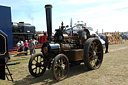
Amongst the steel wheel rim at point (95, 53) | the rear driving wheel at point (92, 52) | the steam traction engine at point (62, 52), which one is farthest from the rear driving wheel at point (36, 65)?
the steel wheel rim at point (95, 53)

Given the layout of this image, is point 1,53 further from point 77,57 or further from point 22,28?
point 22,28

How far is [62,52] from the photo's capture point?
5203mm

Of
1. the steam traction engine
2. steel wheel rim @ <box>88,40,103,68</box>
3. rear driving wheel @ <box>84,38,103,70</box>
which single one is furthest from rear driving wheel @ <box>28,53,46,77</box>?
steel wheel rim @ <box>88,40,103,68</box>

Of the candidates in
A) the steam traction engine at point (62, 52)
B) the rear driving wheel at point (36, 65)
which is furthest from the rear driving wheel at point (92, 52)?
the rear driving wheel at point (36, 65)

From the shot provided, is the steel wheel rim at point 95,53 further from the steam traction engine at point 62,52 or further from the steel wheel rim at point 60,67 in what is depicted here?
the steel wheel rim at point 60,67

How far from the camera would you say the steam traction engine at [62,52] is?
4570 millimetres

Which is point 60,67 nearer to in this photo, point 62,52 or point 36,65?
point 62,52

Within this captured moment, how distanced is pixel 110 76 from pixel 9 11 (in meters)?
6.78

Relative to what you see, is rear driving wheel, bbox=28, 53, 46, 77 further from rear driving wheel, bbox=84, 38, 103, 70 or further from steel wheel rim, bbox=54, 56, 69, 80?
rear driving wheel, bbox=84, 38, 103, 70

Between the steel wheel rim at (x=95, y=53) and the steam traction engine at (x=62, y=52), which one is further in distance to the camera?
the steel wheel rim at (x=95, y=53)

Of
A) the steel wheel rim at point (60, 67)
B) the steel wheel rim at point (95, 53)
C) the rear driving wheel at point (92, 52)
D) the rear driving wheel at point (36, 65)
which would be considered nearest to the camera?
the steel wheel rim at point (60, 67)

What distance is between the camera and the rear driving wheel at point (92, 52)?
5414 mm

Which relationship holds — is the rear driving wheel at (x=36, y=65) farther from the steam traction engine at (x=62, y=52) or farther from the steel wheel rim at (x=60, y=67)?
the steel wheel rim at (x=60, y=67)

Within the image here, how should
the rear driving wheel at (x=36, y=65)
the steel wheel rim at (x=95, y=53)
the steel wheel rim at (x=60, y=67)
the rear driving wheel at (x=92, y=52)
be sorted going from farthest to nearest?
the steel wheel rim at (x=95, y=53) → the rear driving wheel at (x=92, y=52) → the rear driving wheel at (x=36, y=65) → the steel wheel rim at (x=60, y=67)
